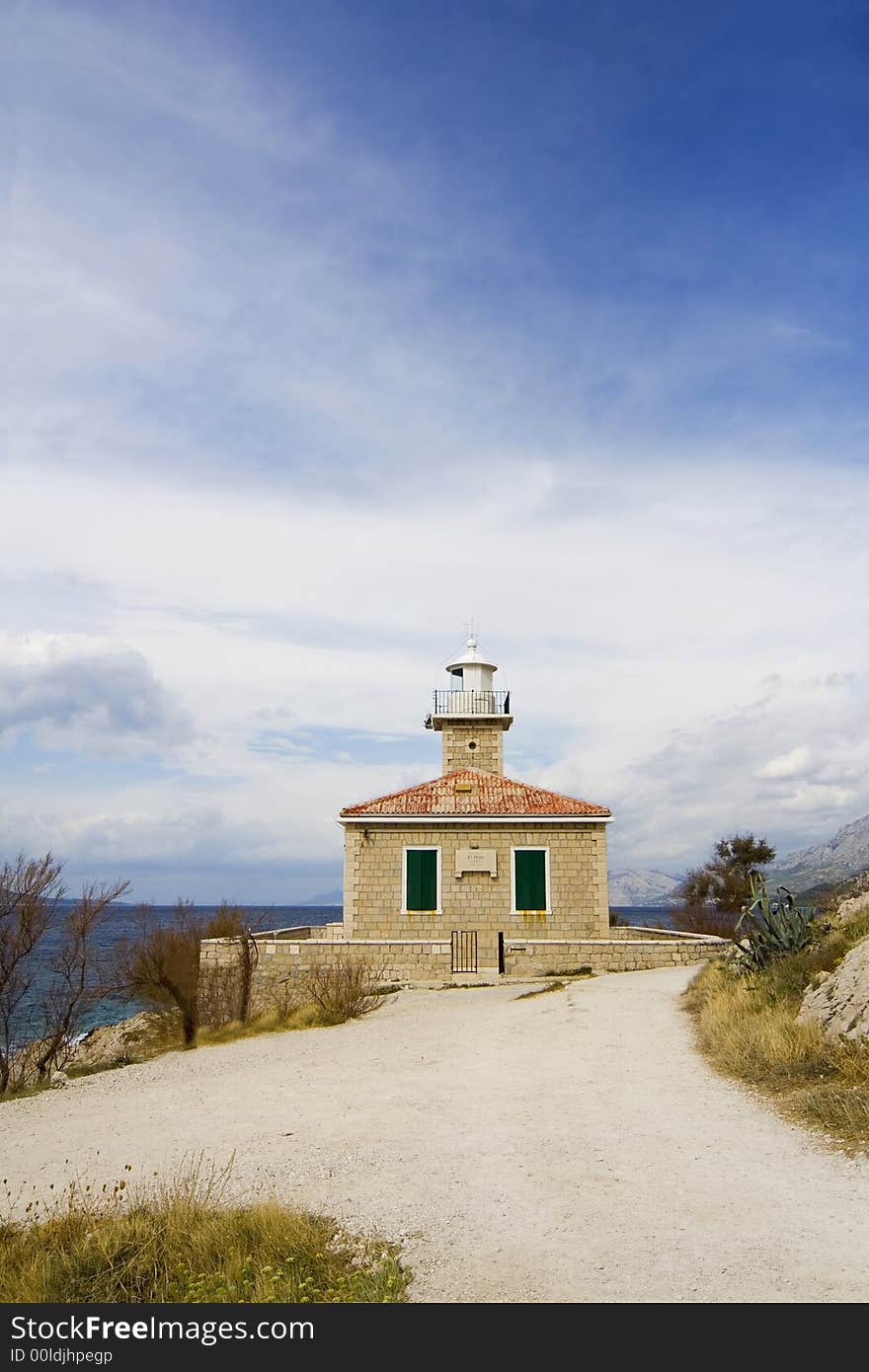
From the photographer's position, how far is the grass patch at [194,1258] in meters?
4.85

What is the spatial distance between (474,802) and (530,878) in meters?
2.20

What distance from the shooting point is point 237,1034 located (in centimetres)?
1612

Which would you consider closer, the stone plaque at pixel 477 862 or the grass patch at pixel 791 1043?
the grass patch at pixel 791 1043

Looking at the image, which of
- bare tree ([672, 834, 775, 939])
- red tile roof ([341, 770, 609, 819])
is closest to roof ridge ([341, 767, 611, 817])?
red tile roof ([341, 770, 609, 819])

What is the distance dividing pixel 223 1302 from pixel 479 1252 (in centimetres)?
139

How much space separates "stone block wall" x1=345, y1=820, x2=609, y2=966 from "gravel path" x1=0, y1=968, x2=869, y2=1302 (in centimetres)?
683

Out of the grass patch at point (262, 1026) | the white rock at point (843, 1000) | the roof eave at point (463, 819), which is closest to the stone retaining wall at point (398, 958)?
the grass patch at point (262, 1026)

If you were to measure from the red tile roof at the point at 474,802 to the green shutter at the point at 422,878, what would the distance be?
0.93 m

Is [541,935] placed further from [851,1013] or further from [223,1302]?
[223,1302]

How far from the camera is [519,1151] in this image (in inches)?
281

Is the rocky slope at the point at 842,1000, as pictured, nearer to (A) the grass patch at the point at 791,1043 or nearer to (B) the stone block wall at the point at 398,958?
(A) the grass patch at the point at 791,1043

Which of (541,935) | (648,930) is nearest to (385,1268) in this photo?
(541,935)

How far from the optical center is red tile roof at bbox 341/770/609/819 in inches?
828

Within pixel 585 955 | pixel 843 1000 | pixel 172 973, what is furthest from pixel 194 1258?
pixel 585 955
